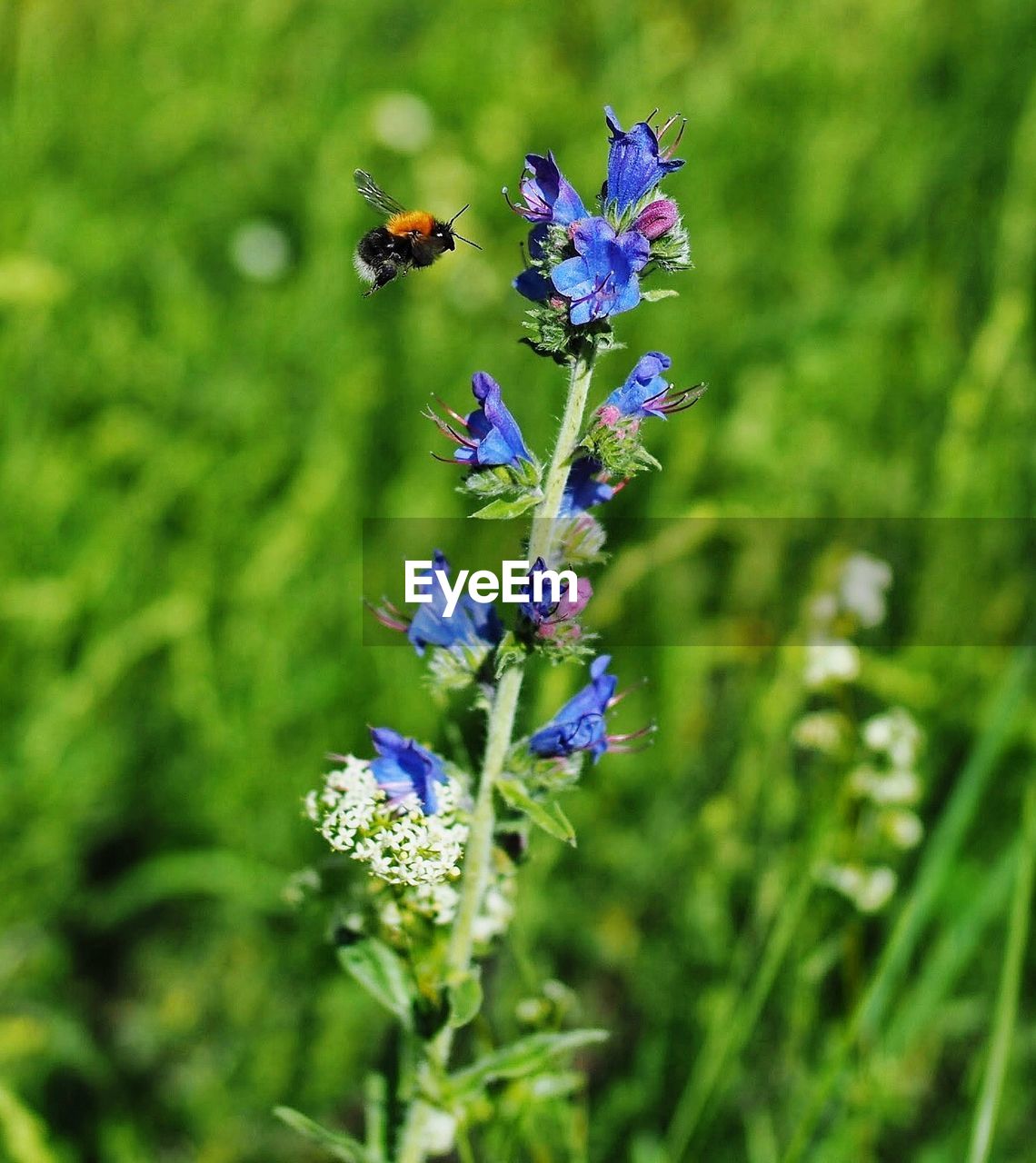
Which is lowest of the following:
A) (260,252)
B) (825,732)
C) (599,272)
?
(825,732)

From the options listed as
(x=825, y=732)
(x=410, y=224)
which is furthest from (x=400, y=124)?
(x=825, y=732)

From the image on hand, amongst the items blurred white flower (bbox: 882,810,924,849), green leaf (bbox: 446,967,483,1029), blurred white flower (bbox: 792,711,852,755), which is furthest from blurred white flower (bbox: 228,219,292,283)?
green leaf (bbox: 446,967,483,1029)

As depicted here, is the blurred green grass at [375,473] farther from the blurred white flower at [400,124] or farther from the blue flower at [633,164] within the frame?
the blue flower at [633,164]

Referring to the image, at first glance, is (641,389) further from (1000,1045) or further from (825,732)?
(825,732)

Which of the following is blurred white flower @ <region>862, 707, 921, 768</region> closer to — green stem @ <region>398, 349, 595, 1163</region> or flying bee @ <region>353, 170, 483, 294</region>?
green stem @ <region>398, 349, 595, 1163</region>

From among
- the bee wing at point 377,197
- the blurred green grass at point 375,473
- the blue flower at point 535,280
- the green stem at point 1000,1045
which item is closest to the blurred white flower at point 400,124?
the blurred green grass at point 375,473

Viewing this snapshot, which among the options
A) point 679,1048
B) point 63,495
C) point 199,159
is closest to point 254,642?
point 63,495
